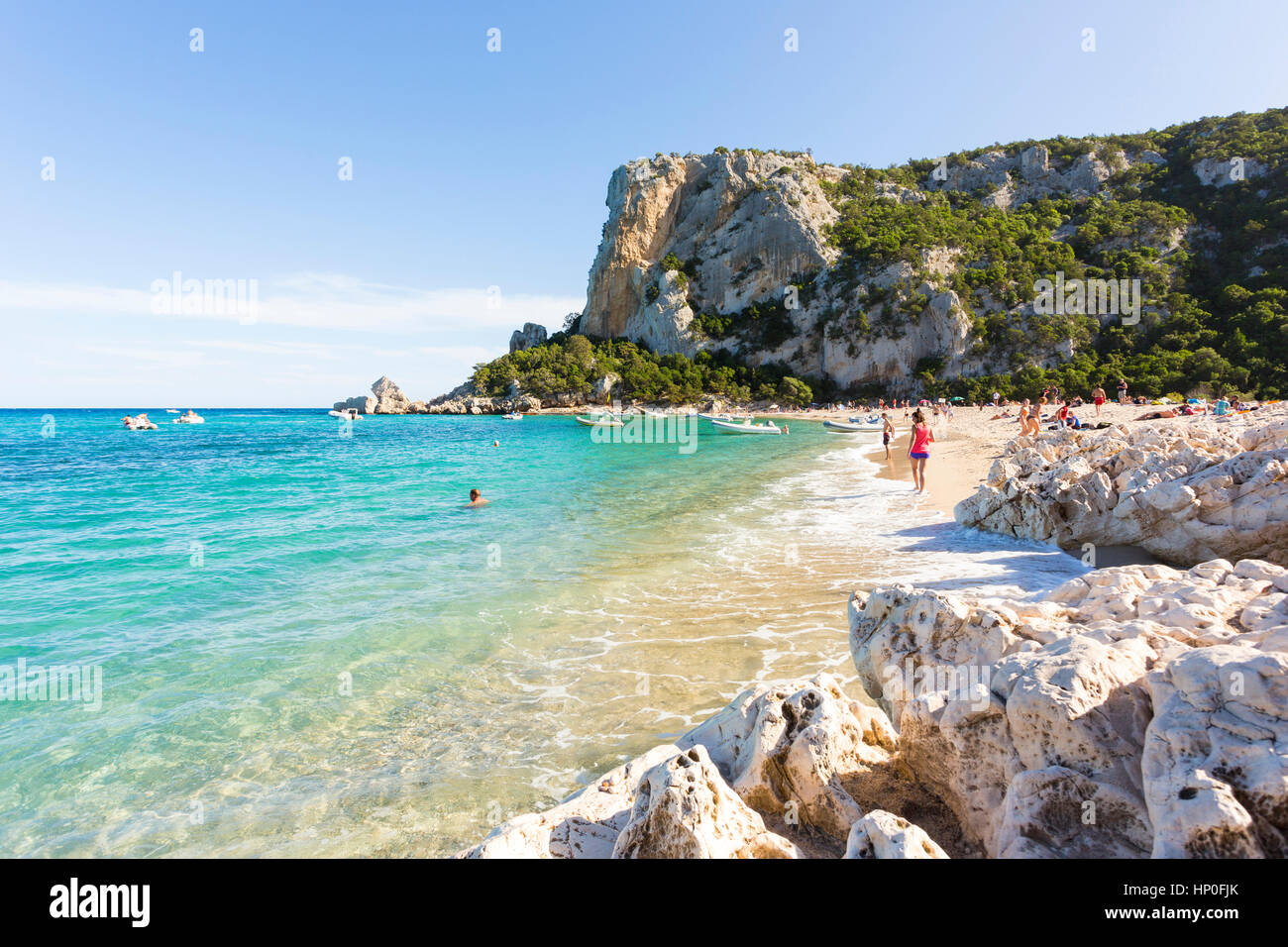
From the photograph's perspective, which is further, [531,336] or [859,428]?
[531,336]

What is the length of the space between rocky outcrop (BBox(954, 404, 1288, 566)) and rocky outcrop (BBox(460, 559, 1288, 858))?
15.7ft

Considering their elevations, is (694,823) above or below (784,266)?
below

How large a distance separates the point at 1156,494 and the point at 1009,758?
7834 millimetres

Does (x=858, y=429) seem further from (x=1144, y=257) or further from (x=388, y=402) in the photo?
(x=388, y=402)

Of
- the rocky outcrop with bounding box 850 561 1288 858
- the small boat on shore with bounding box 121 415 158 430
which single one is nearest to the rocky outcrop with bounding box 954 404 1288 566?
the rocky outcrop with bounding box 850 561 1288 858

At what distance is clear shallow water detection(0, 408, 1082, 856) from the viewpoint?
454 centimetres

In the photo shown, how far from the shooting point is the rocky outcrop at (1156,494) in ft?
25.1

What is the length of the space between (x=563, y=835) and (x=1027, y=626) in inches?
129

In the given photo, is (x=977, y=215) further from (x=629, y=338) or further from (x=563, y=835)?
(x=563, y=835)

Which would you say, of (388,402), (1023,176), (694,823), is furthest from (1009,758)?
(388,402)

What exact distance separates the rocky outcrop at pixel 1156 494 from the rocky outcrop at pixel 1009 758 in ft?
15.7

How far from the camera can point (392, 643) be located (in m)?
7.41

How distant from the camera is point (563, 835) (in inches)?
115
